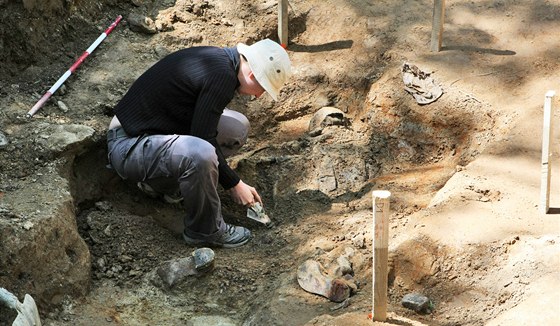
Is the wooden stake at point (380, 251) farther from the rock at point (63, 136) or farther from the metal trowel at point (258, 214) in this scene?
the rock at point (63, 136)

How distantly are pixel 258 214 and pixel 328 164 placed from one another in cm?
67

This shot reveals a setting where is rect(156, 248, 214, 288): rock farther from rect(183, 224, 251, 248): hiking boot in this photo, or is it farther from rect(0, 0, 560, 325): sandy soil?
rect(183, 224, 251, 248): hiking boot

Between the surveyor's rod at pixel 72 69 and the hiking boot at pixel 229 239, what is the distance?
1.29 metres

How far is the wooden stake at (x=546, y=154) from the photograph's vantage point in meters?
3.74

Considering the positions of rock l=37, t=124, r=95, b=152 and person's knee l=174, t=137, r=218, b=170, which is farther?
rock l=37, t=124, r=95, b=152

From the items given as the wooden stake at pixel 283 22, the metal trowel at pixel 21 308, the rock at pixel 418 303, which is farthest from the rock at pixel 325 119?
the metal trowel at pixel 21 308

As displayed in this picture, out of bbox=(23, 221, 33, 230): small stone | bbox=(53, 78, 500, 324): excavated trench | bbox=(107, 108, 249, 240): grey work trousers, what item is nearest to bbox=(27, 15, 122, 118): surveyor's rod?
bbox=(53, 78, 500, 324): excavated trench

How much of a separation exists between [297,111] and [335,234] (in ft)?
4.94

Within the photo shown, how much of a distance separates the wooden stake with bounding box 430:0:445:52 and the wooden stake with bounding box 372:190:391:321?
240cm

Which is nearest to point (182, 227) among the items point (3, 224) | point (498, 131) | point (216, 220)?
point (216, 220)

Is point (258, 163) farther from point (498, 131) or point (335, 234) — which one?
point (498, 131)

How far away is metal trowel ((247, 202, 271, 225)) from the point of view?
451 cm

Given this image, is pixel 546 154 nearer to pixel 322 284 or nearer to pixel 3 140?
pixel 322 284

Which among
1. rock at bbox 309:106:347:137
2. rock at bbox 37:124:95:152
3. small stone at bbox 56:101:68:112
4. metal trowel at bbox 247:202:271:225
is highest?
small stone at bbox 56:101:68:112
